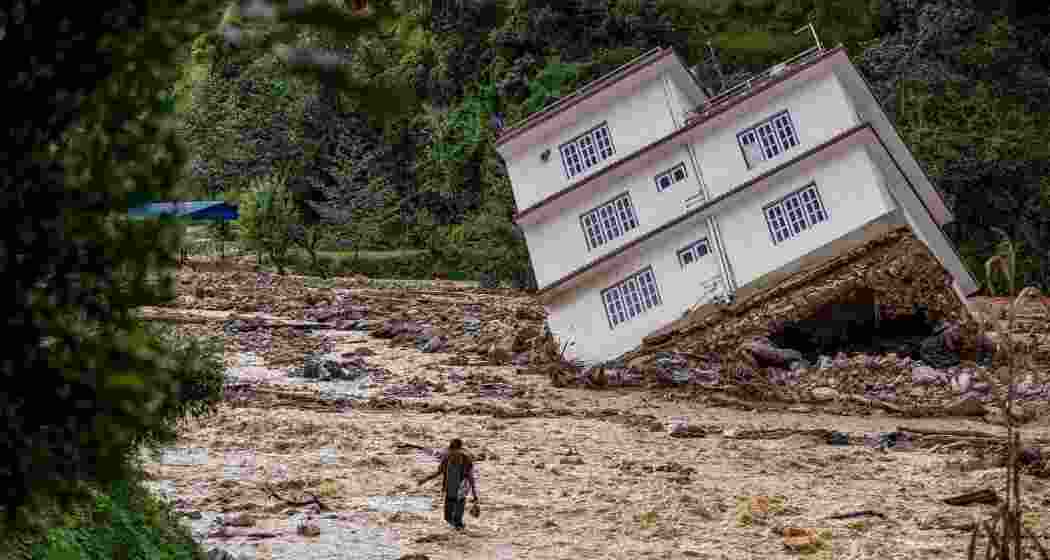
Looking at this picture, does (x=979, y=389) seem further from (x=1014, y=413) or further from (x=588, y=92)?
(x=588, y=92)

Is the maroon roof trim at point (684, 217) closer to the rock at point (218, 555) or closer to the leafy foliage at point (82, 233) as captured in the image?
the rock at point (218, 555)

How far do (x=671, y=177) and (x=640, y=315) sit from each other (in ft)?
9.85

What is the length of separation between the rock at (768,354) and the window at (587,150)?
17.3 ft

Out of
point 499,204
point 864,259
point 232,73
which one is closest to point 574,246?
point 864,259

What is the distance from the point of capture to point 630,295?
28.4 m

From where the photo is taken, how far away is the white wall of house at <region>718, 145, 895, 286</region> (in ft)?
88.8

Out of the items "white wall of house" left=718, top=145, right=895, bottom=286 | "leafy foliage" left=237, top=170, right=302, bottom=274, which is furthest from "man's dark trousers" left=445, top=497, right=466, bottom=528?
"leafy foliage" left=237, top=170, right=302, bottom=274

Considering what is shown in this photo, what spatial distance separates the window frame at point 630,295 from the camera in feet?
92.8

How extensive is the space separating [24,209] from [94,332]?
2.61ft

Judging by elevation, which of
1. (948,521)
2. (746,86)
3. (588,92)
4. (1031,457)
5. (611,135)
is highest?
(588,92)

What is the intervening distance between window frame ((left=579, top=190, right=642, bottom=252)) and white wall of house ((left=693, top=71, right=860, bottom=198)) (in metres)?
1.64

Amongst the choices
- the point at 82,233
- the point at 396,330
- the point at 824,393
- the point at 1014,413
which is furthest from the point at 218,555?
the point at 396,330

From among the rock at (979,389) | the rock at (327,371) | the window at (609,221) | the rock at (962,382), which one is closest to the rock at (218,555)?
the rock at (327,371)

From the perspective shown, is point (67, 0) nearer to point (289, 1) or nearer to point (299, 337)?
point (289, 1)
